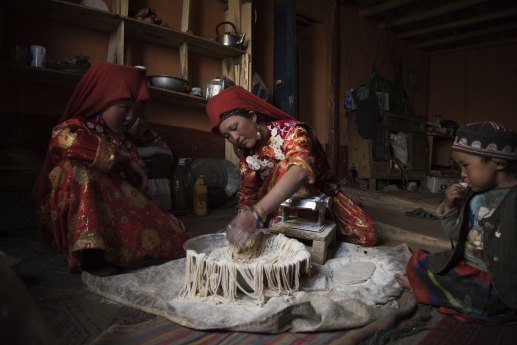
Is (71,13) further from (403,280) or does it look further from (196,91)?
(403,280)

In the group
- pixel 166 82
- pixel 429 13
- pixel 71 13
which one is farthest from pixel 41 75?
pixel 429 13

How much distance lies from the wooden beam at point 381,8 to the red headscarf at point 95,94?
4.93 metres

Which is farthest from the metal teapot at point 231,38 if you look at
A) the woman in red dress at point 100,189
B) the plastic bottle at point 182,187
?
the woman in red dress at point 100,189

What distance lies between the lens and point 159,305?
1.22 m

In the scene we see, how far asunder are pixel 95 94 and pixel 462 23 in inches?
248

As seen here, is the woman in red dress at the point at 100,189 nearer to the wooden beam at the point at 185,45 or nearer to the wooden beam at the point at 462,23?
the wooden beam at the point at 185,45

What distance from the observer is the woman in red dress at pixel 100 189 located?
156 cm

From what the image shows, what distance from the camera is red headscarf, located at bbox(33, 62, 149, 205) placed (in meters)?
1.76

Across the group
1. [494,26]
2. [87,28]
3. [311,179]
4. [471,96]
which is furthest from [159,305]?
[471,96]

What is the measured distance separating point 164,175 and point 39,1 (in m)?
1.59

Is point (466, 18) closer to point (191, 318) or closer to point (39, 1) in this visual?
point (39, 1)

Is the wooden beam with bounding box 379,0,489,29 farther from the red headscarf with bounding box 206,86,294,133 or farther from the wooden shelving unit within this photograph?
the red headscarf with bounding box 206,86,294,133

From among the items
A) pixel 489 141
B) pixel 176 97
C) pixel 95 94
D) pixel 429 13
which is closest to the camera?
pixel 489 141

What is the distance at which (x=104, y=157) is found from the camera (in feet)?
5.26
